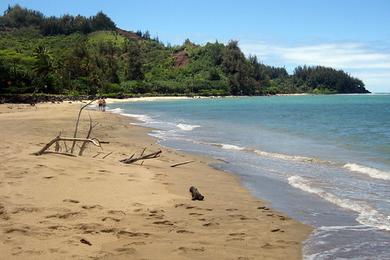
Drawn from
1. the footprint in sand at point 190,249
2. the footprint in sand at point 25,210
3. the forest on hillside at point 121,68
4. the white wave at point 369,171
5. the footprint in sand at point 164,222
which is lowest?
the white wave at point 369,171

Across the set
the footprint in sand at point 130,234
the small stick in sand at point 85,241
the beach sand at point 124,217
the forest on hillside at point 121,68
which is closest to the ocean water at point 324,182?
the beach sand at point 124,217

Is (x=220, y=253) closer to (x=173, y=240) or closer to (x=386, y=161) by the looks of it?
(x=173, y=240)

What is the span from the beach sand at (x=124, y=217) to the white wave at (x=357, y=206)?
4.41 ft

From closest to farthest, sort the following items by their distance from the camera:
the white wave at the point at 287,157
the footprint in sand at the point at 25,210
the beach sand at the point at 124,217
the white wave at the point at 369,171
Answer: the beach sand at the point at 124,217 < the footprint in sand at the point at 25,210 < the white wave at the point at 369,171 < the white wave at the point at 287,157

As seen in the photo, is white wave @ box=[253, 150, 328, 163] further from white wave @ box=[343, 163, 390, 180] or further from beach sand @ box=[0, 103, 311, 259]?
beach sand @ box=[0, 103, 311, 259]

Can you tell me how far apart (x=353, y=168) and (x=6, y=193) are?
10816mm

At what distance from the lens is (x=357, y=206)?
30.4 feet

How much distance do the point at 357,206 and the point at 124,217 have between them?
471cm

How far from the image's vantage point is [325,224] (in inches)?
311

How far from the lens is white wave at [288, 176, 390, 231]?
8047 mm

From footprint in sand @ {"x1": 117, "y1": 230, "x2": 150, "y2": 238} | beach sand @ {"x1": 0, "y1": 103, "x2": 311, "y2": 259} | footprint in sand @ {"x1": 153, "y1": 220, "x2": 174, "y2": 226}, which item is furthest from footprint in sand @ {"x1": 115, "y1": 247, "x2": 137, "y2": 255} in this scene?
footprint in sand @ {"x1": 153, "y1": 220, "x2": 174, "y2": 226}

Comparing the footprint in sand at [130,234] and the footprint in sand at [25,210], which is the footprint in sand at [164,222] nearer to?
the footprint in sand at [130,234]

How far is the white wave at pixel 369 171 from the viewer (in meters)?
13.5

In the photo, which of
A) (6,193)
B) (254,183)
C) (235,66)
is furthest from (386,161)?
(235,66)
